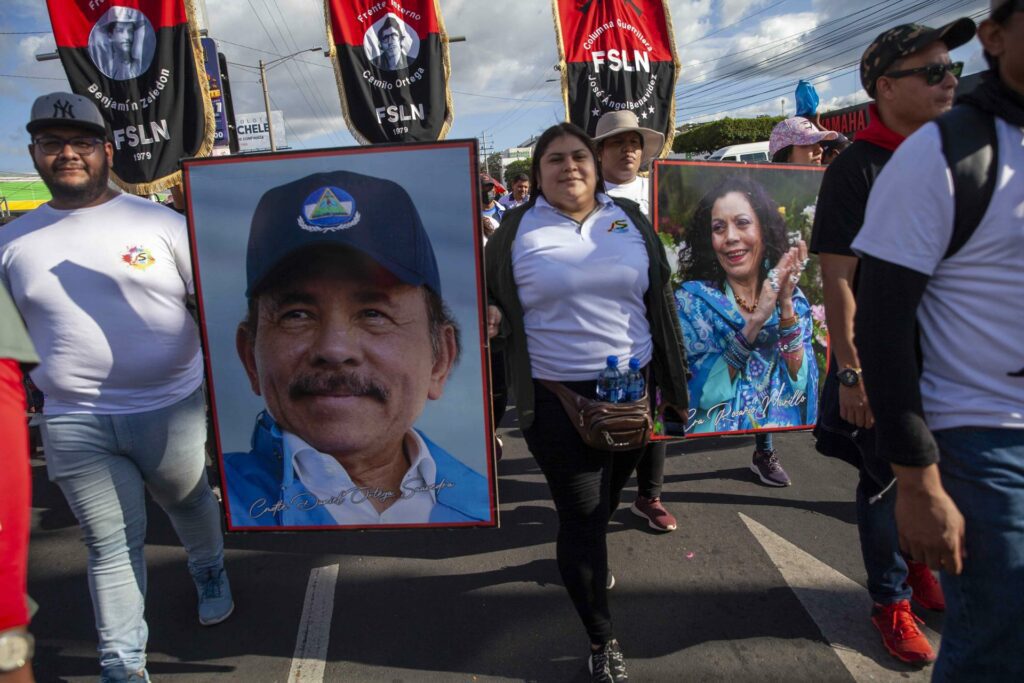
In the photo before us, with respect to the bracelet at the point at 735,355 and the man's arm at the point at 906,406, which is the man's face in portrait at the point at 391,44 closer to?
the bracelet at the point at 735,355

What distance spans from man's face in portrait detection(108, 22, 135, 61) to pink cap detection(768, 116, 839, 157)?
4.36 m

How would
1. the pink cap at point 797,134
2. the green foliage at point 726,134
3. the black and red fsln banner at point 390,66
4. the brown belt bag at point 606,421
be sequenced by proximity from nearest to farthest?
the brown belt bag at point 606,421, the pink cap at point 797,134, the black and red fsln banner at point 390,66, the green foliage at point 726,134

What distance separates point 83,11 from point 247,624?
13.9 feet

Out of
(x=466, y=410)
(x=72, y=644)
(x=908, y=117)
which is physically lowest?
(x=72, y=644)

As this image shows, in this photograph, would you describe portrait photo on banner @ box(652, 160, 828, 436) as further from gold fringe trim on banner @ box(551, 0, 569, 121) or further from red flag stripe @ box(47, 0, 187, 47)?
red flag stripe @ box(47, 0, 187, 47)

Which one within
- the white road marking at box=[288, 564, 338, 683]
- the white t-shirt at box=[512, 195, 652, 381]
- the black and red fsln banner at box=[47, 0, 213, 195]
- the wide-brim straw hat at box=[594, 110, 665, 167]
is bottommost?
the white road marking at box=[288, 564, 338, 683]

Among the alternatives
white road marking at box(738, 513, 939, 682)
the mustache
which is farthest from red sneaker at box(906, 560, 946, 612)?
the mustache

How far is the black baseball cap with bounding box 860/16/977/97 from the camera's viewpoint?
195cm

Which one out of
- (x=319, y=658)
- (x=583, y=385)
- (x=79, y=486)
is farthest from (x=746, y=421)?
(x=79, y=486)

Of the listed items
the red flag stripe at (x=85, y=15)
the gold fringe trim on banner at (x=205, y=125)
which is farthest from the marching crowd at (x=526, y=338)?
the red flag stripe at (x=85, y=15)

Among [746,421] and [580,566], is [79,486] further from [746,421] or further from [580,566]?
[746,421]

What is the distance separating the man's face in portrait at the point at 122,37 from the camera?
4.38 m

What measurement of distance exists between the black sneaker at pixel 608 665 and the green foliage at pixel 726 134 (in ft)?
144

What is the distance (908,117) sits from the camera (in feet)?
6.97
